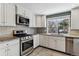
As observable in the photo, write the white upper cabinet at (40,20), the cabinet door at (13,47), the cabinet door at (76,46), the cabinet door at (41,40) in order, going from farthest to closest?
the white upper cabinet at (40,20) < the cabinet door at (41,40) < the cabinet door at (76,46) < the cabinet door at (13,47)

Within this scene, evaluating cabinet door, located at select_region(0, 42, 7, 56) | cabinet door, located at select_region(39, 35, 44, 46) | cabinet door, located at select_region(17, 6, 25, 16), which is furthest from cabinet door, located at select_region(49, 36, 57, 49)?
cabinet door, located at select_region(0, 42, 7, 56)

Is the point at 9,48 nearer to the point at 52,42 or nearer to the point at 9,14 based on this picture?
the point at 9,14

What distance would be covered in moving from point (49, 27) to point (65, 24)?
3.81 ft

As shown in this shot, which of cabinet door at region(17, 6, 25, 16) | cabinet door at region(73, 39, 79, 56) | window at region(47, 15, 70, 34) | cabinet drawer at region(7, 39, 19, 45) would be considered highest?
cabinet door at region(17, 6, 25, 16)

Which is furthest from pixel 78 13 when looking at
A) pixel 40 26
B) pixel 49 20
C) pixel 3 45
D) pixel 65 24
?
pixel 3 45

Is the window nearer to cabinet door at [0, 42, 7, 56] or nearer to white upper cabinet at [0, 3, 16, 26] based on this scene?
white upper cabinet at [0, 3, 16, 26]

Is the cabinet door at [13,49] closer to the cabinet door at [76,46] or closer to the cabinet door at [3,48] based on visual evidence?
the cabinet door at [3,48]

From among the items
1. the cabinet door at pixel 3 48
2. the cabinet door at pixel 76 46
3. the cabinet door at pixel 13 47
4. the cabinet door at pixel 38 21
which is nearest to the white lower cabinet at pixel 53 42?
the cabinet door at pixel 76 46

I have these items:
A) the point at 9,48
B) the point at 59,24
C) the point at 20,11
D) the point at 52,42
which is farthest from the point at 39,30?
the point at 9,48

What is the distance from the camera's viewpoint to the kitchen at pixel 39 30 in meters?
2.27

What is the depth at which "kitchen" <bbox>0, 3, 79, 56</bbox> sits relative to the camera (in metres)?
2.27

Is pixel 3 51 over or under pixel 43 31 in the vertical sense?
under

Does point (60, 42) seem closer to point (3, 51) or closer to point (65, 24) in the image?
point (65, 24)

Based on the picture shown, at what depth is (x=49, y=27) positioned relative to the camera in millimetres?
4984
